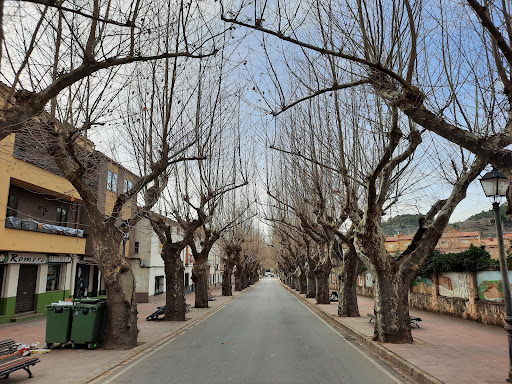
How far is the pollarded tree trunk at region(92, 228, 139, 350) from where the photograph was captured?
976 cm

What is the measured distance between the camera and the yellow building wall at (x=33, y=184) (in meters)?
15.1

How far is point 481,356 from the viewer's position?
28.6 feet

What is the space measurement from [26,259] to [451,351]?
56.9 ft

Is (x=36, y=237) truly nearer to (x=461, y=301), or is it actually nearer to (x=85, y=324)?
(x=85, y=324)

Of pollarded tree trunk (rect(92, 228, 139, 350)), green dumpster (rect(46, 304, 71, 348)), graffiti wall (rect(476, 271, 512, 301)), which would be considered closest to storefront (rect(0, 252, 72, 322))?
green dumpster (rect(46, 304, 71, 348))

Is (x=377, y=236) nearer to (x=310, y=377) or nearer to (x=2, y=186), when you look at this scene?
(x=310, y=377)

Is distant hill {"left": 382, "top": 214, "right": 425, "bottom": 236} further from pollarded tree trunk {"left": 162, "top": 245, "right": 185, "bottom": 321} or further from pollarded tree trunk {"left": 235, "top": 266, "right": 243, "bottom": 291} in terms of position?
pollarded tree trunk {"left": 235, "top": 266, "right": 243, "bottom": 291}

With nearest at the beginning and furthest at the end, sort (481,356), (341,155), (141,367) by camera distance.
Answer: (141,367), (481,356), (341,155)

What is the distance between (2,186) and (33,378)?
35.3ft

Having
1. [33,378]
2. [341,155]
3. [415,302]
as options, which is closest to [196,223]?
[341,155]

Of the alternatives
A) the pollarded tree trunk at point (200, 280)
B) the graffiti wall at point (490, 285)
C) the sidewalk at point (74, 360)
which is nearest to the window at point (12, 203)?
the sidewalk at point (74, 360)

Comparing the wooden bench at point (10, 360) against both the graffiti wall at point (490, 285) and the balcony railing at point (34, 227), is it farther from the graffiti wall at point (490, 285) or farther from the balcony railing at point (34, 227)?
the graffiti wall at point (490, 285)

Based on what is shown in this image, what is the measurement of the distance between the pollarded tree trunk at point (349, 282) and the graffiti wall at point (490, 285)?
4.79 m

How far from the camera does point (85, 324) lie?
9.62m
